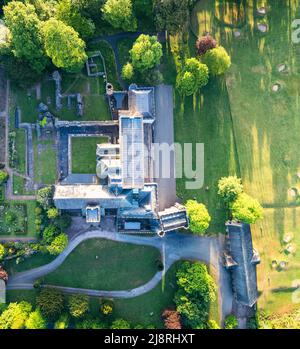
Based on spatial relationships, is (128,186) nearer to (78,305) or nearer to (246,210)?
(246,210)

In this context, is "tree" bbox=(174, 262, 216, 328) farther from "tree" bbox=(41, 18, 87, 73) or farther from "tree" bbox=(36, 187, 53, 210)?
"tree" bbox=(41, 18, 87, 73)

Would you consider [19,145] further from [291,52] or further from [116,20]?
[291,52]

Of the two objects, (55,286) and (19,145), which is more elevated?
(19,145)

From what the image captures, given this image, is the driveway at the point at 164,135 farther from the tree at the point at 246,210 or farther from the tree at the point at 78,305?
the tree at the point at 78,305

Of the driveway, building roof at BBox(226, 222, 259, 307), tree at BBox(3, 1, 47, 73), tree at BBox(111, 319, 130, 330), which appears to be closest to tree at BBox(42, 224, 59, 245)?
tree at BBox(111, 319, 130, 330)

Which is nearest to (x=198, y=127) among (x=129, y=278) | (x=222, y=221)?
(x=222, y=221)

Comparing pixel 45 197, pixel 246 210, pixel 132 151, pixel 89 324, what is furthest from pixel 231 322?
pixel 45 197
